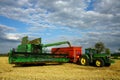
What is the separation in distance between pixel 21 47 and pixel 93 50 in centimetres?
903

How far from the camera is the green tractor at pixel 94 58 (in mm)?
22895

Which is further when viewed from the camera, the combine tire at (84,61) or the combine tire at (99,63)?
the combine tire at (84,61)

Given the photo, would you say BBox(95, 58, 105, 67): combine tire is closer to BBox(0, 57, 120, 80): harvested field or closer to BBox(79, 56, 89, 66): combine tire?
BBox(79, 56, 89, 66): combine tire

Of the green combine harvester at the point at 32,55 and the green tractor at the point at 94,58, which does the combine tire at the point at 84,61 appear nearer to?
the green tractor at the point at 94,58

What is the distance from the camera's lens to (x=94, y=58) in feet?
78.3

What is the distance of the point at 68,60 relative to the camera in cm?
2606

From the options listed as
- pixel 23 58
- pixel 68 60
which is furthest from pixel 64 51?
pixel 23 58

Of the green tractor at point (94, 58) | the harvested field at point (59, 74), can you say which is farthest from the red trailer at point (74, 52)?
the harvested field at point (59, 74)

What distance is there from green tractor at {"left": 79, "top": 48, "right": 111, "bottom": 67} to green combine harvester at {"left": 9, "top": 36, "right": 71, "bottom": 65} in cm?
237

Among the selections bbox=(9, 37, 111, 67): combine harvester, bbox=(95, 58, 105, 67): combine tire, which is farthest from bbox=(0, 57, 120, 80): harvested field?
bbox=(95, 58, 105, 67): combine tire

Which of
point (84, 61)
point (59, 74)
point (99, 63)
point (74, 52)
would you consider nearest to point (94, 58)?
point (99, 63)

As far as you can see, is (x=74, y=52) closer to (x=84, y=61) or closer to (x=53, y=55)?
(x=84, y=61)

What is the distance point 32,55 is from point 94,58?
23.3ft

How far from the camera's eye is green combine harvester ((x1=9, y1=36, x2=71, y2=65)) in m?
21.6
